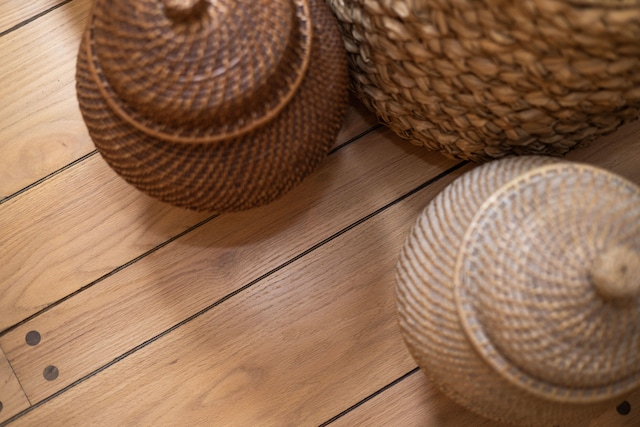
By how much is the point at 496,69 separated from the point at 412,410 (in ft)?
1.76

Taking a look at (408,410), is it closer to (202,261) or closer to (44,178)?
(202,261)

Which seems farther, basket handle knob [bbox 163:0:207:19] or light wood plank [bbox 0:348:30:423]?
light wood plank [bbox 0:348:30:423]

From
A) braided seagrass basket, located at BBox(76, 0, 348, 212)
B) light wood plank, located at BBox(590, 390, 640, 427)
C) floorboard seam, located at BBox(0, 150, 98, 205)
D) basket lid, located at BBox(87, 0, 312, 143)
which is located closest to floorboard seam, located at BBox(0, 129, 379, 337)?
floorboard seam, located at BBox(0, 150, 98, 205)

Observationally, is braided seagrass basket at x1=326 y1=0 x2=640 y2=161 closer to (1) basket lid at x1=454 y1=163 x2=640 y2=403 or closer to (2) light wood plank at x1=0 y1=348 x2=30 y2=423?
(1) basket lid at x1=454 y1=163 x2=640 y2=403

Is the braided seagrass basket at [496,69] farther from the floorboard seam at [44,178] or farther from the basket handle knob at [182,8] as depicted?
the floorboard seam at [44,178]

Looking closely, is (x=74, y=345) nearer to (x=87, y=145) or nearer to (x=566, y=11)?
(x=87, y=145)

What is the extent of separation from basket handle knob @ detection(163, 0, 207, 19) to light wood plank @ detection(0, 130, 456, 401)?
404 millimetres

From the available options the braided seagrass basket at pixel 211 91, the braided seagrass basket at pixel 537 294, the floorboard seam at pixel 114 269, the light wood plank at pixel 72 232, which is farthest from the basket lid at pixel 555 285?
the light wood plank at pixel 72 232

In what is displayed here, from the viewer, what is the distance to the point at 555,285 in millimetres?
659

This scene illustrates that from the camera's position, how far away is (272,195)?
0.82 m

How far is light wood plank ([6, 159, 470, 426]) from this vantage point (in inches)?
38.2

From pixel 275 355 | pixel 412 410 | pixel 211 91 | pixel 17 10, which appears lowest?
pixel 412 410

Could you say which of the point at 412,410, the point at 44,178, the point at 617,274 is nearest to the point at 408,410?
the point at 412,410

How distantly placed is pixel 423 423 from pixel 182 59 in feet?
Result: 2.13
